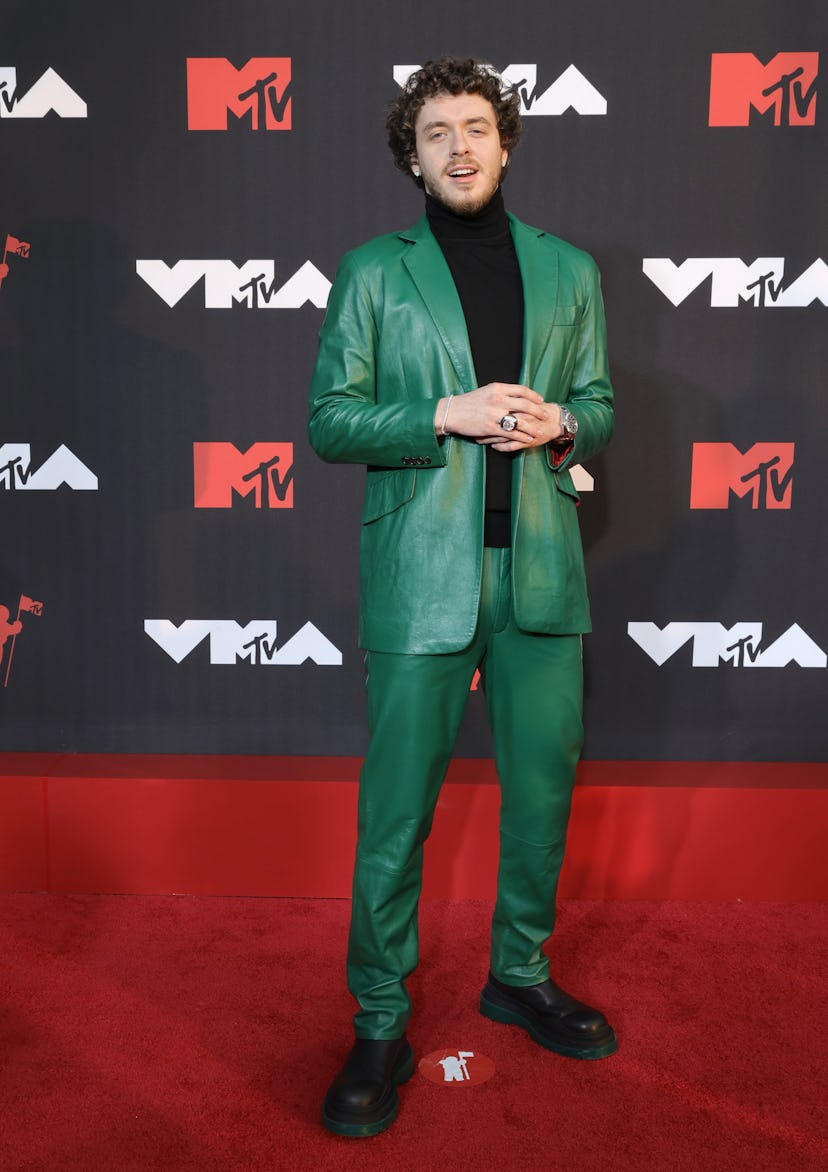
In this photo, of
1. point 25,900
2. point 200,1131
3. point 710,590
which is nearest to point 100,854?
point 25,900

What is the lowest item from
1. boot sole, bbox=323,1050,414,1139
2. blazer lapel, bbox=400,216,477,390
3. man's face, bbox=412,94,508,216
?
boot sole, bbox=323,1050,414,1139

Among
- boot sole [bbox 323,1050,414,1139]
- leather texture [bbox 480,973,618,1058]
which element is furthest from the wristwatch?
boot sole [bbox 323,1050,414,1139]

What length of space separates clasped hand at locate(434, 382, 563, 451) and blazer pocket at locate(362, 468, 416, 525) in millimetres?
104

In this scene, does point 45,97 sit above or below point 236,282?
above

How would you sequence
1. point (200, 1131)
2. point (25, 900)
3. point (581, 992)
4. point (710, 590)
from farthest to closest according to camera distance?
point (710, 590), point (25, 900), point (581, 992), point (200, 1131)

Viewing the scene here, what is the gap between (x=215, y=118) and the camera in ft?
8.66

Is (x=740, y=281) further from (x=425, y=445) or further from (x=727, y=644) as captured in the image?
(x=425, y=445)

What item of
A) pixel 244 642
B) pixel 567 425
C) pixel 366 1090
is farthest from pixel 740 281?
pixel 366 1090

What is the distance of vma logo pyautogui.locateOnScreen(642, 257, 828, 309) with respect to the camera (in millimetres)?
2656

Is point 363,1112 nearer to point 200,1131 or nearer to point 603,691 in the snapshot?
point 200,1131

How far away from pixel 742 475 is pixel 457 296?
4.12 ft

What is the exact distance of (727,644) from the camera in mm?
2807

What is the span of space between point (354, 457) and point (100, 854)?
138 cm

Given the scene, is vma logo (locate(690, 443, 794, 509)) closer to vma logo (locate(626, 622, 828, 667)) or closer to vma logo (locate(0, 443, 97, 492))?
vma logo (locate(626, 622, 828, 667))
